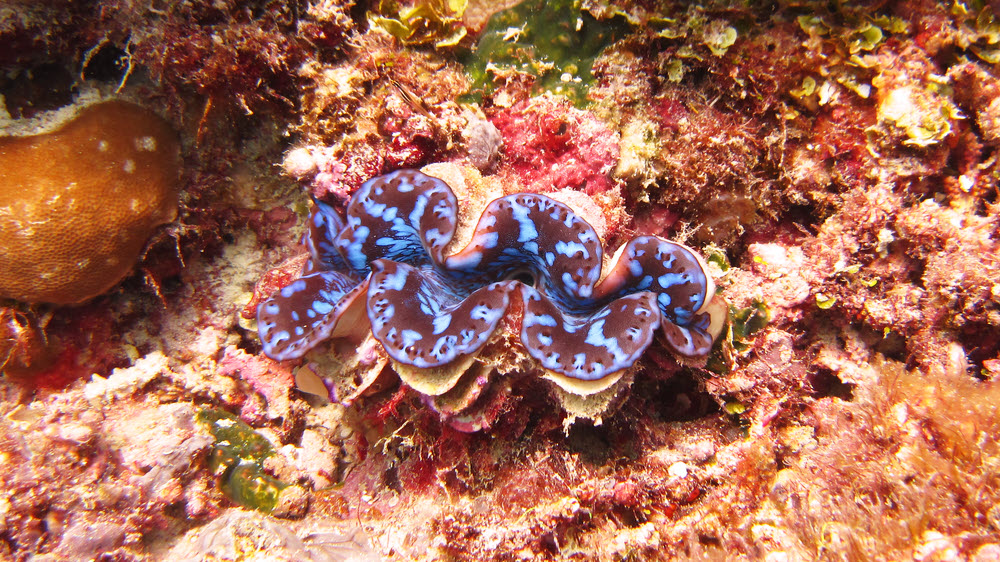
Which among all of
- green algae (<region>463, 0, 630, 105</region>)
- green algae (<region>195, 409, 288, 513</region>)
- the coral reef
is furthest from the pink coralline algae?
green algae (<region>195, 409, 288, 513</region>)

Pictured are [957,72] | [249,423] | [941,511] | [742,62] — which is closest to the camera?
[941,511]

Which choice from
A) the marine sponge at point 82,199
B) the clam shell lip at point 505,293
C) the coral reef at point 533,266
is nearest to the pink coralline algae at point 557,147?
the coral reef at point 533,266

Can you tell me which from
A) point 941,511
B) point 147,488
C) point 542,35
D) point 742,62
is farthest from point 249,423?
point 742,62

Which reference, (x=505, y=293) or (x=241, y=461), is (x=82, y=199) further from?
(x=505, y=293)

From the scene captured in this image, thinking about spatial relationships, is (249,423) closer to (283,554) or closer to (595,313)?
(283,554)

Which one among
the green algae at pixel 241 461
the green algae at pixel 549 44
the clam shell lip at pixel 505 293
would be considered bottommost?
the green algae at pixel 241 461

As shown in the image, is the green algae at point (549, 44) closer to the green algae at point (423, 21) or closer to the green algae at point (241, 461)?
the green algae at point (423, 21)

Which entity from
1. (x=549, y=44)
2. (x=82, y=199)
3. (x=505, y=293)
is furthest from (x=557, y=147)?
(x=82, y=199)
